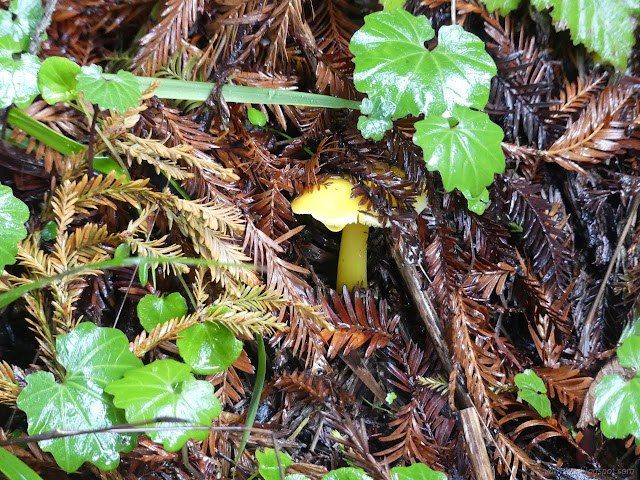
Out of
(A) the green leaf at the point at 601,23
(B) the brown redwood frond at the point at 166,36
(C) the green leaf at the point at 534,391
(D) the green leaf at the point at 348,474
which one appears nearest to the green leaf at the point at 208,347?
(D) the green leaf at the point at 348,474

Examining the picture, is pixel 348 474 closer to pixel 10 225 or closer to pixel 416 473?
pixel 416 473

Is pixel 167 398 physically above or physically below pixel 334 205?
below

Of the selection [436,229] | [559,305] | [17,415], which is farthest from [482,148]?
[17,415]

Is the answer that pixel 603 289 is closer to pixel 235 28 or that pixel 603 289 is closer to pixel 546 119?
pixel 546 119

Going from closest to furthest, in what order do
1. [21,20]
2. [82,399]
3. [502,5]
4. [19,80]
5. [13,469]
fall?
[13,469], [82,399], [19,80], [21,20], [502,5]

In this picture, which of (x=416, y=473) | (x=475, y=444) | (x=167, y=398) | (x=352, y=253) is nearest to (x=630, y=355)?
(x=475, y=444)

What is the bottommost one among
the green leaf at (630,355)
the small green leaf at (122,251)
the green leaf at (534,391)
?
the green leaf at (534,391)

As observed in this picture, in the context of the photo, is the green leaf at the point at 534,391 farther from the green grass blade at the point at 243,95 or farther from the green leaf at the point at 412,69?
the green grass blade at the point at 243,95
